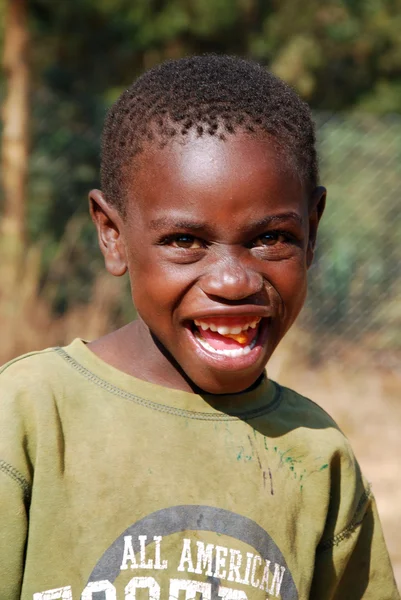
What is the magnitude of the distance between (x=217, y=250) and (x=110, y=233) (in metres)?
0.33

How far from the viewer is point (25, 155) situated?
7215 mm

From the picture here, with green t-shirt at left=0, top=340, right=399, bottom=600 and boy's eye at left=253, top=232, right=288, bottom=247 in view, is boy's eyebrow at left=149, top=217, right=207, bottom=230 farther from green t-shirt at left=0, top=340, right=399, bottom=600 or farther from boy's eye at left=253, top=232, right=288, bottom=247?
green t-shirt at left=0, top=340, right=399, bottom=600

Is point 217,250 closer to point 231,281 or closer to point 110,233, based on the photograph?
point 231,281

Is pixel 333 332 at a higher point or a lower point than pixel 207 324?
higher

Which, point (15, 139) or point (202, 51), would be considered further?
point (202, 51)

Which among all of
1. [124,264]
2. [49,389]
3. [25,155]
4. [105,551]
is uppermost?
[25,155]

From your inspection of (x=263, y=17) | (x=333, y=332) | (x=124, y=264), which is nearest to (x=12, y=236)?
(x=333, y=332)

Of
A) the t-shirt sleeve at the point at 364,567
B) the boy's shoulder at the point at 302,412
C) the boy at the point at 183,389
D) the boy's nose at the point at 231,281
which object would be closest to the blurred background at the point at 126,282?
the t-shirt sleeve at the point at 364,567

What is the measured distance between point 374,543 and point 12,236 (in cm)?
497

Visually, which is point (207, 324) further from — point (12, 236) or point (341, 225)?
point (341, 225)

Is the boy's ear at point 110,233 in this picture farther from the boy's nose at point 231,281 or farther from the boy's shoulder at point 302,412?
the boy's shoulder at point 302,412

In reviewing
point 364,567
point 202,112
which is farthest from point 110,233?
point 364,567

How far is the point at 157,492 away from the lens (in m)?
2.05

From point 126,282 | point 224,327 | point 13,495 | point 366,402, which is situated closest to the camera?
point 13,495
